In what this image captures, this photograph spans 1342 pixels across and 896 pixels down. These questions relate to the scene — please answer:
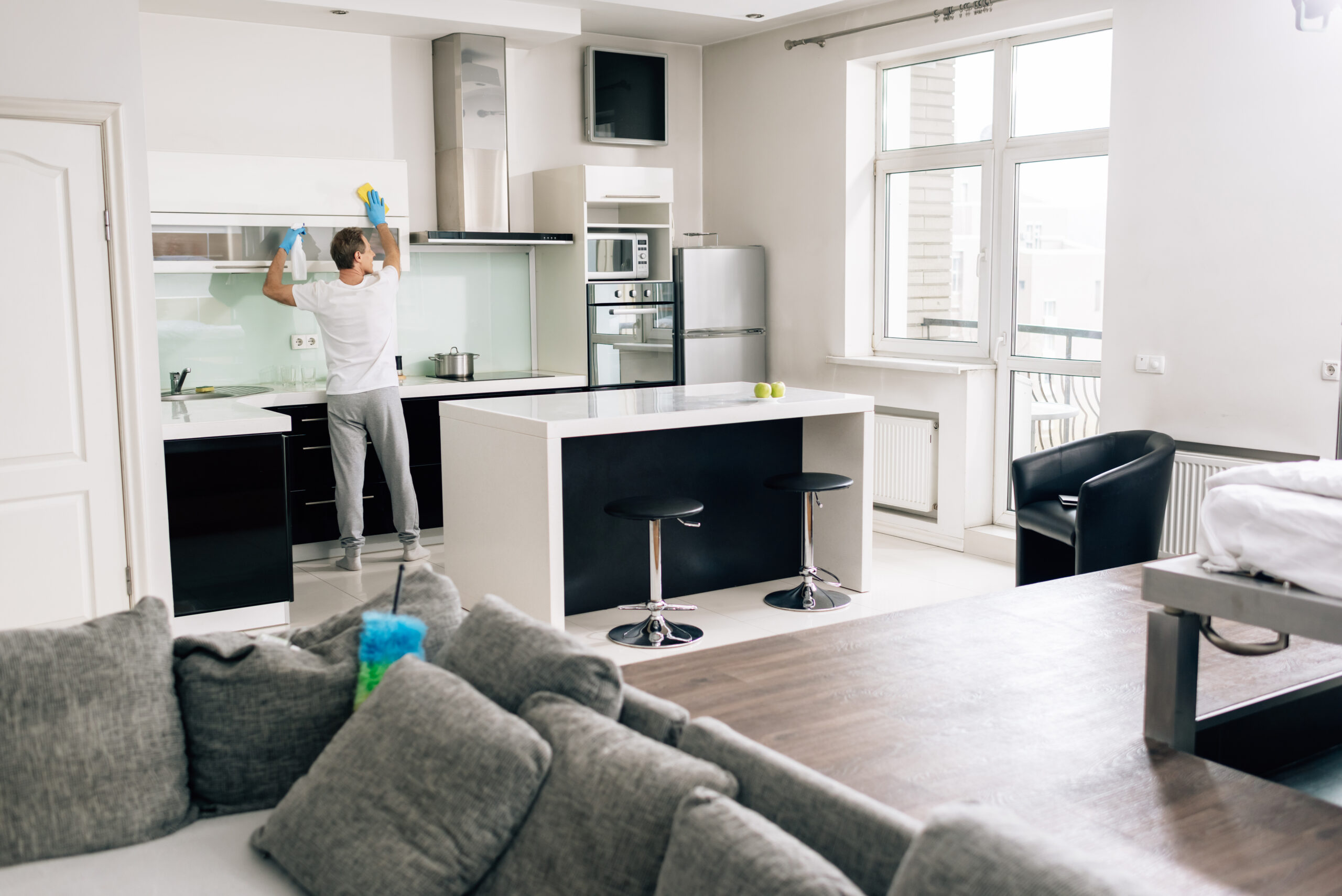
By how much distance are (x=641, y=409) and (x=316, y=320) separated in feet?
8.58

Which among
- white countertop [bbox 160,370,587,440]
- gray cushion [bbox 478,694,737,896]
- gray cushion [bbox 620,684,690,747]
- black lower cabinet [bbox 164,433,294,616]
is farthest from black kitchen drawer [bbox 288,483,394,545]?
gray cushion [bbox 478,694,737,896]

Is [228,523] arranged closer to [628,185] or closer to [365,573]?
[365,573]

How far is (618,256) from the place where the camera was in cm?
692

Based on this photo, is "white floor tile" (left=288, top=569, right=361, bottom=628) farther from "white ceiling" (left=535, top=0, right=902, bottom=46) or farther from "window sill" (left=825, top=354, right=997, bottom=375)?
"white ceiling" (left=535, top=0, right=902, bottom=46)

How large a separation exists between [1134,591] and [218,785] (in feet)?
7.98

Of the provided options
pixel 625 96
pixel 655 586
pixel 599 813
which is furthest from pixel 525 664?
pixel 625 96

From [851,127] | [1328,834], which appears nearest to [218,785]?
[1328,834]

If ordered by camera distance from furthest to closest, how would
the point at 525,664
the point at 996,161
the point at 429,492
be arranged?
the point at 429,492, the point at 996,161, the point at 525,664

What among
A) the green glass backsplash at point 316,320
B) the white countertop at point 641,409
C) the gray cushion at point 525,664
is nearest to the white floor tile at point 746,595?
the white countertop at point 641,409

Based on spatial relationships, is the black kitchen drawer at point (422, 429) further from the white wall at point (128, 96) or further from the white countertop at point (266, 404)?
the white wall at point (128, 96)

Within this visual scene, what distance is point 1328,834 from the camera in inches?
73.1

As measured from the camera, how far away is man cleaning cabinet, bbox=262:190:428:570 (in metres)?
5.65

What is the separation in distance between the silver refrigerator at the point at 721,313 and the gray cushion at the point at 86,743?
5005 mm

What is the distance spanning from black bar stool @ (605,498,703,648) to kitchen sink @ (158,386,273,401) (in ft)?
7.62
